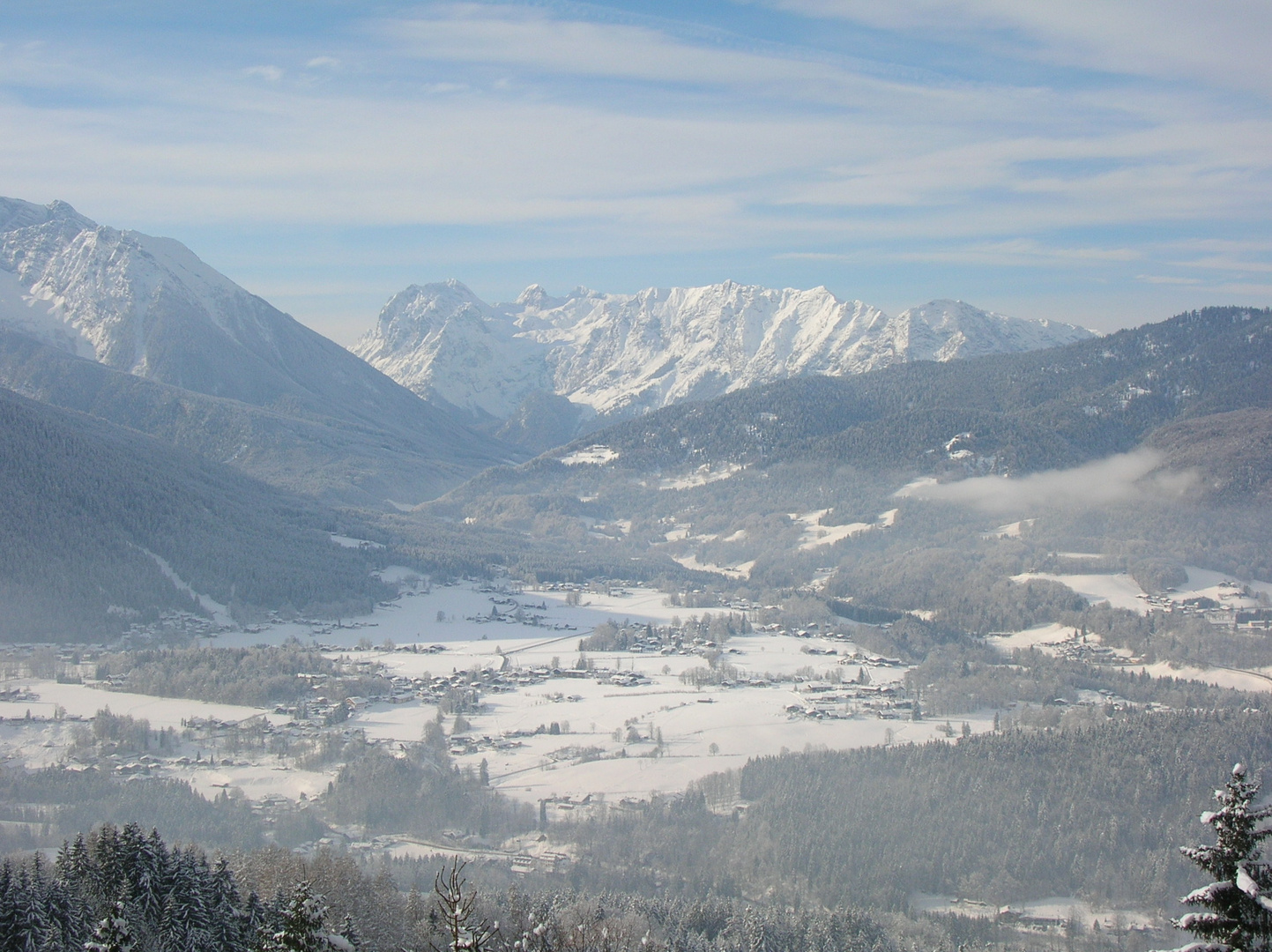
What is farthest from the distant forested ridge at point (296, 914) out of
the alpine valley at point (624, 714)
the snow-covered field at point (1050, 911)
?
the snow-covered field at point (1050, 911)

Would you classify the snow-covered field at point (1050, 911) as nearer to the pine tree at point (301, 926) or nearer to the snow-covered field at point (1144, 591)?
the pine tree at point (301, 926)

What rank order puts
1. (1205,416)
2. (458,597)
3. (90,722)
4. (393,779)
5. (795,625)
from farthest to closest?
(1205,416), (458,597), (795,625), (90,722), (393,779)

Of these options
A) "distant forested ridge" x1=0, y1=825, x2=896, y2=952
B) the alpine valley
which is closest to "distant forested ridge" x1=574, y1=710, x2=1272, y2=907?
the alpine valley

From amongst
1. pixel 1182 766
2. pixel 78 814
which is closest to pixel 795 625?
pixel 1182 766

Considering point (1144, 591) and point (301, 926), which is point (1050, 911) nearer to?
point (301, 926)

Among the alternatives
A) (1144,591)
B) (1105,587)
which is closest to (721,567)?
(1105,587)

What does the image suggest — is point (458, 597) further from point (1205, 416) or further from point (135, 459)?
point (1205, 416)

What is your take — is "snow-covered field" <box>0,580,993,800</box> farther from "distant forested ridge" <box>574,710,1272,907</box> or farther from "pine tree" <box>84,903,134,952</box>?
"pine tree" <box>84,903,134,952</box>
